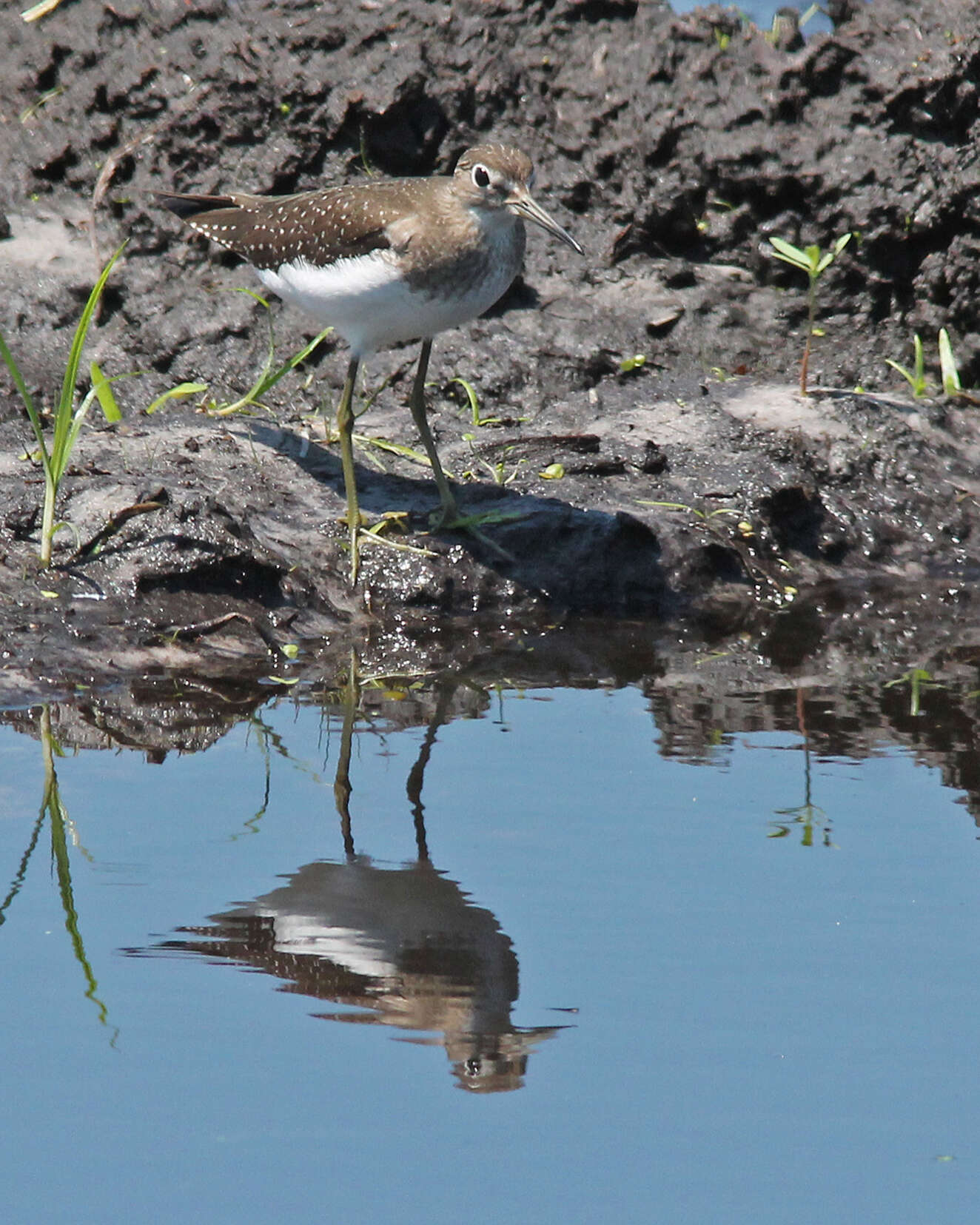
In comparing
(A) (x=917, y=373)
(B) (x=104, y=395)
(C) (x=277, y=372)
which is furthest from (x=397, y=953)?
(A) (x=917, y=373)

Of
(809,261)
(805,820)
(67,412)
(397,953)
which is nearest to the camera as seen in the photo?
(397,953)

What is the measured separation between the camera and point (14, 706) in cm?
428

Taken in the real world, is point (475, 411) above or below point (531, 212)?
below

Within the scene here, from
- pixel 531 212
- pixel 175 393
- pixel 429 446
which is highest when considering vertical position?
pixel 531 212

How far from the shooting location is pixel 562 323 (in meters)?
6.80

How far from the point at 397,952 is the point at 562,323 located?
4368 millimetres

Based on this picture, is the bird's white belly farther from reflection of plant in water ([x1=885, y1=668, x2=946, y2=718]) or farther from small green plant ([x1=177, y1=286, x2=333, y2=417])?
reflection of plant in water ([x1=885, y1=668, x2=946, y2=718])

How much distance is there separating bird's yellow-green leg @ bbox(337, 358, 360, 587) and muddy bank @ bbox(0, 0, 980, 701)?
3.1 inches

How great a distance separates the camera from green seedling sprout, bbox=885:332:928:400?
21.5 feet

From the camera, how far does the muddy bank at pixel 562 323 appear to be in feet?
17.7

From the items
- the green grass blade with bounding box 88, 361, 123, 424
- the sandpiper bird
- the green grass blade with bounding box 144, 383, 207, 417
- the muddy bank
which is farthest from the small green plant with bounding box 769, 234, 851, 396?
the green grass blade with bounding box 88, 361, 123, 424

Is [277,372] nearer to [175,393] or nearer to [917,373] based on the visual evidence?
[175,393]

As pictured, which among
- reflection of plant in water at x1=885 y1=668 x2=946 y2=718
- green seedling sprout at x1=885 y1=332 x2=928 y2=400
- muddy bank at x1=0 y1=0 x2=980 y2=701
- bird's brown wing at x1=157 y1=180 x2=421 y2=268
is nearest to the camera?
reflection of plant in water at x1=885 y1=668 x2=946 y2=718

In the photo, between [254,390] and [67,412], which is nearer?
[67,412]
